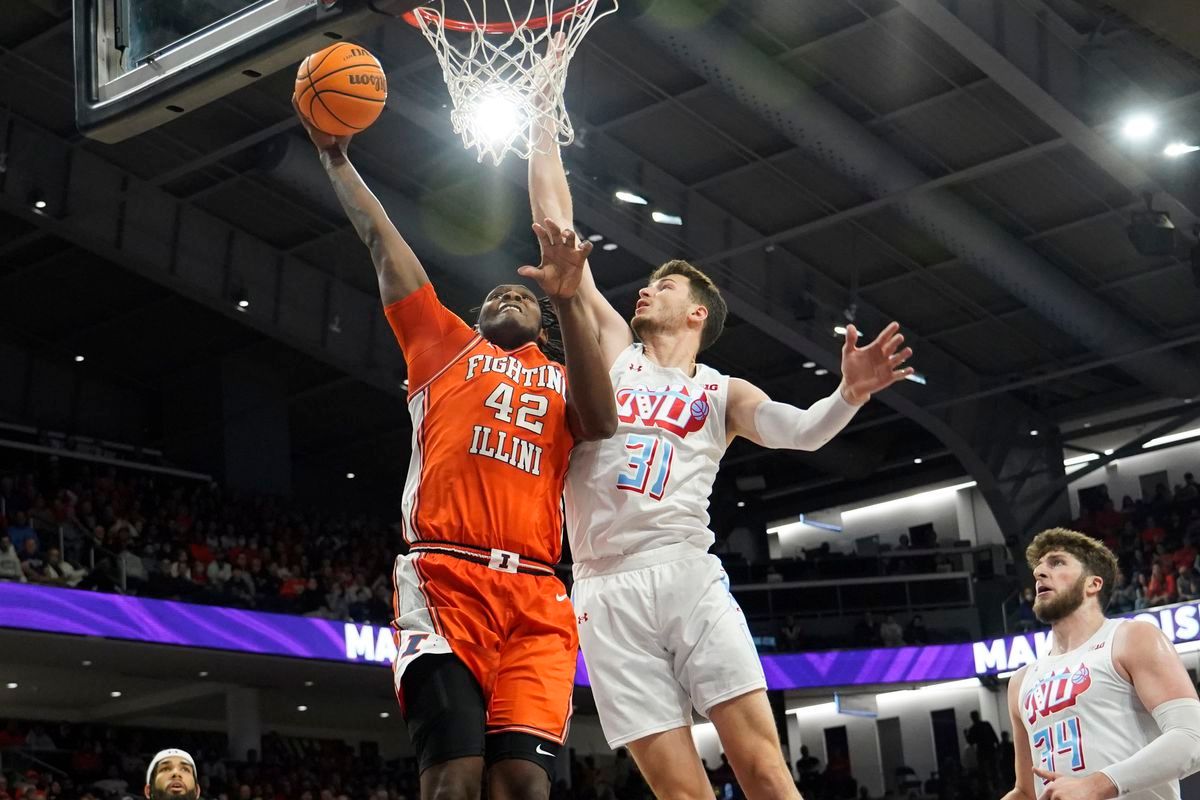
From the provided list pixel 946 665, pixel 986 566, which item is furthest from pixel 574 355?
pixel 986 566

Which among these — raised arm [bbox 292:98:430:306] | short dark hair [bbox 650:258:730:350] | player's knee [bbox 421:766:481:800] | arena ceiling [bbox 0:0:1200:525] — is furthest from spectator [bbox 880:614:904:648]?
player's knee [bbox 421:766:481:800]

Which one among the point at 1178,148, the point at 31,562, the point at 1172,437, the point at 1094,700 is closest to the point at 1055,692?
the point at 1094,700

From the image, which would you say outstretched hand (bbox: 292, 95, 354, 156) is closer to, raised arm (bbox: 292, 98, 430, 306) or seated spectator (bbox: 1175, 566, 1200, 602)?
raised arm (bbox: 292, 98, 430, 306)

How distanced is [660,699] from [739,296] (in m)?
17.0

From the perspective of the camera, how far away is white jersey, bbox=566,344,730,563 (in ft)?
16.0

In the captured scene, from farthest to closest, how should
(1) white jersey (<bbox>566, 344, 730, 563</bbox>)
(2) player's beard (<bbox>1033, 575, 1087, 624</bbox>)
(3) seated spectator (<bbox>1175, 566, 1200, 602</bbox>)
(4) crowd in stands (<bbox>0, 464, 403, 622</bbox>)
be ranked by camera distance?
(3) seated spectator (<bbox>1175, 566, 1200, 602</bbox>), (4) crowd in stands (<bbox>0, 464, 403, 622</bbox>), (2) player's beard (<bbox>1033, 575, 1087, 624</bbox>), (1) white jersey (<bbox>566, 344, 730, 563</bbox>)

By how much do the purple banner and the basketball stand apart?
13.2 meters

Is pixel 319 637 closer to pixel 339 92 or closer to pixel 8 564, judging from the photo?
pixel 8 564

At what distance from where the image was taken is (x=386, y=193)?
20.5 metres

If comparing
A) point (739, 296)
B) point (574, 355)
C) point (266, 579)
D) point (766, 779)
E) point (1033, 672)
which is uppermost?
point (739, 296)

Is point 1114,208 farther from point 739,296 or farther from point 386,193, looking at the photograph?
point 386,193

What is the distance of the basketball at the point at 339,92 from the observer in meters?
4.93

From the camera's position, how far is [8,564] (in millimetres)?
16828

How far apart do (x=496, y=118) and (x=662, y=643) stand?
3.22 meters
